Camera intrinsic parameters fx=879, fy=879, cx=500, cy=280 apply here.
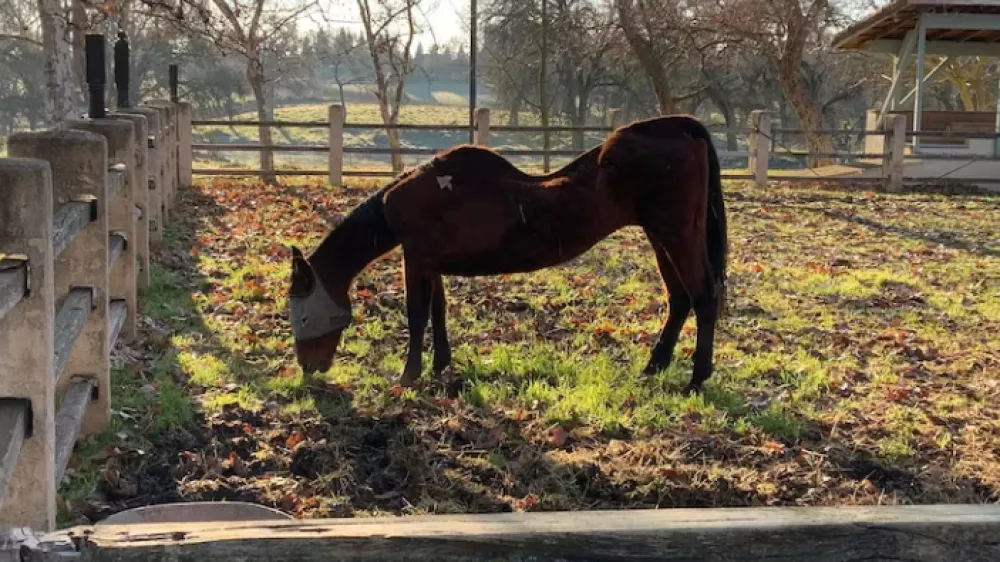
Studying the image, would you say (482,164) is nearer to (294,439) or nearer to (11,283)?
(294,439)

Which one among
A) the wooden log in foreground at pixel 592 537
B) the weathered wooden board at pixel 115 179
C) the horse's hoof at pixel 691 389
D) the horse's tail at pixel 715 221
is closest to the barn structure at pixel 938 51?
the horse's tail at pixel 715 221

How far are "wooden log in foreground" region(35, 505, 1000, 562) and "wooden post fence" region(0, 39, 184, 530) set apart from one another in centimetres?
48

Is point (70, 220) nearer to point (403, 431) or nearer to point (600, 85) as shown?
point (403, 431)

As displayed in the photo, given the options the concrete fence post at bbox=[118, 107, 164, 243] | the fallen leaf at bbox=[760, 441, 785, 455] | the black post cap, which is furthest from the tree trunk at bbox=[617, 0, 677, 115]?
the fallen leaf at bbox=[760, 441, 785, 455]

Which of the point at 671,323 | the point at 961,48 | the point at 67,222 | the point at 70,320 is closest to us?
the point at 67,222

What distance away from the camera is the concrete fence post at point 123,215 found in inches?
197

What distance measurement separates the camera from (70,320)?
312cm

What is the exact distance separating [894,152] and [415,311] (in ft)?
45.0

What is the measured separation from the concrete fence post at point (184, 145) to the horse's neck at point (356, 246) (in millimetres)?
9904

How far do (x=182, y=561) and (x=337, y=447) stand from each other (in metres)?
2.40

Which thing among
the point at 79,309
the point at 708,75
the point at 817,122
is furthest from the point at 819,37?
the point at 79,309

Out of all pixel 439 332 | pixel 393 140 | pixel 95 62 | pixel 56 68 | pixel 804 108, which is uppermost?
pixel 804 108

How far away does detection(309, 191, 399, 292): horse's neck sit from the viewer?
478cm

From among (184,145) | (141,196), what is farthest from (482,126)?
(141,196)
